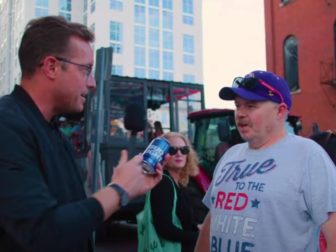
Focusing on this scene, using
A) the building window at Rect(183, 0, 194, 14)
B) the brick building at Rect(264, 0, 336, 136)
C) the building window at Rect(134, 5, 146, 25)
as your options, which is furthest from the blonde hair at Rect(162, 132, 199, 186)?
the building window at Rect(183, 0, 194, 14)

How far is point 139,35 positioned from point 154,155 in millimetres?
66850

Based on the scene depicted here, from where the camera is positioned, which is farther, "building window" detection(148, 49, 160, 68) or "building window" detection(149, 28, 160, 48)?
"building window" detection(149, 28, 160, 48)

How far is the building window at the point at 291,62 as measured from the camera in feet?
71.4

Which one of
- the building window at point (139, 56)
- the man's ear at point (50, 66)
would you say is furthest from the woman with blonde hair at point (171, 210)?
the building window at point (139, 56)

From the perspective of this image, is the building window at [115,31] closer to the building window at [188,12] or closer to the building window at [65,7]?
the building window at [65,7]

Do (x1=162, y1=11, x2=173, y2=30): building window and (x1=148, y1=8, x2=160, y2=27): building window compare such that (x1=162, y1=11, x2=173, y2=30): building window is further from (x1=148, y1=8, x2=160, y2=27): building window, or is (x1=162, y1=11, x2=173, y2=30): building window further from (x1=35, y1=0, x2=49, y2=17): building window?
(x1=35, y1=0, x2=49, y2=17): building window

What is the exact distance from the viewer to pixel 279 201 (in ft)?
8.22

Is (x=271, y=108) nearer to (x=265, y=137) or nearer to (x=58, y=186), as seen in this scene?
(x=265, y=137)

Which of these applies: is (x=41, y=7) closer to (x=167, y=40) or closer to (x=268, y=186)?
(x=167, y=40)

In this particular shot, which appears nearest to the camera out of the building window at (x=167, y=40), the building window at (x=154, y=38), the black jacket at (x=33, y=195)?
the black jacket at (x=33, y=195)

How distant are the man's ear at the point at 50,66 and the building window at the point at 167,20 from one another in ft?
→ 228

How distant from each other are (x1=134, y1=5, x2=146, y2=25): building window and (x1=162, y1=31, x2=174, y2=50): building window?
3.91 meters

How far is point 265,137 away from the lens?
2.81 metres

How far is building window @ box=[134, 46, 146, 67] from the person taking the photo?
66.2 metres
